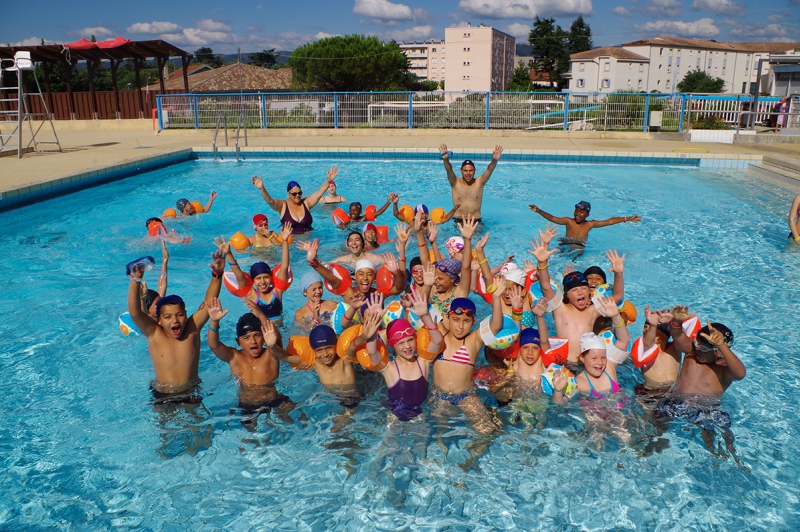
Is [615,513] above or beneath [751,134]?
beneath

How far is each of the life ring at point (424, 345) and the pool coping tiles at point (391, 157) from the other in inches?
448

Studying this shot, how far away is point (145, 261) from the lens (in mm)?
4566

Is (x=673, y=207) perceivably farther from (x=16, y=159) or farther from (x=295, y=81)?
(x=295, y=81)

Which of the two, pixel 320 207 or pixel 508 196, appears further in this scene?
pixel 508 196

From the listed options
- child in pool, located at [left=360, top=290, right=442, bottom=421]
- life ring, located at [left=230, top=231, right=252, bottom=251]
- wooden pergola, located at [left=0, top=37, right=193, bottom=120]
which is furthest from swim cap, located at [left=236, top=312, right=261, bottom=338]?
wooden pergola, located at [left=0, top=37, right=193, bottom=120]

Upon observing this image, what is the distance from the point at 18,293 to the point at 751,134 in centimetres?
2037

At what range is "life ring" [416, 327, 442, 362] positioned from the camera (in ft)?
14.7

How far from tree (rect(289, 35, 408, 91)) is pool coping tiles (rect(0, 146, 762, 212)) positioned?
46.6 meters

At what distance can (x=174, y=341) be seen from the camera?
15.4ft

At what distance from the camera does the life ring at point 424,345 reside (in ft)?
14.7

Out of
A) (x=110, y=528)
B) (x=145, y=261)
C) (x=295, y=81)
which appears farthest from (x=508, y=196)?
(x=295, y=81)

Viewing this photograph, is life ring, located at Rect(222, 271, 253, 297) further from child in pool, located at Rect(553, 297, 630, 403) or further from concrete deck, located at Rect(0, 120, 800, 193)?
concrete deck, located at Rect(0, 120, 800, 193)

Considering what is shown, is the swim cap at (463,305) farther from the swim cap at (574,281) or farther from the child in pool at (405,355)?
the swim cap at (574,281)

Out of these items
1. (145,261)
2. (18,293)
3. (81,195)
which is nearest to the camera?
(145,261)
